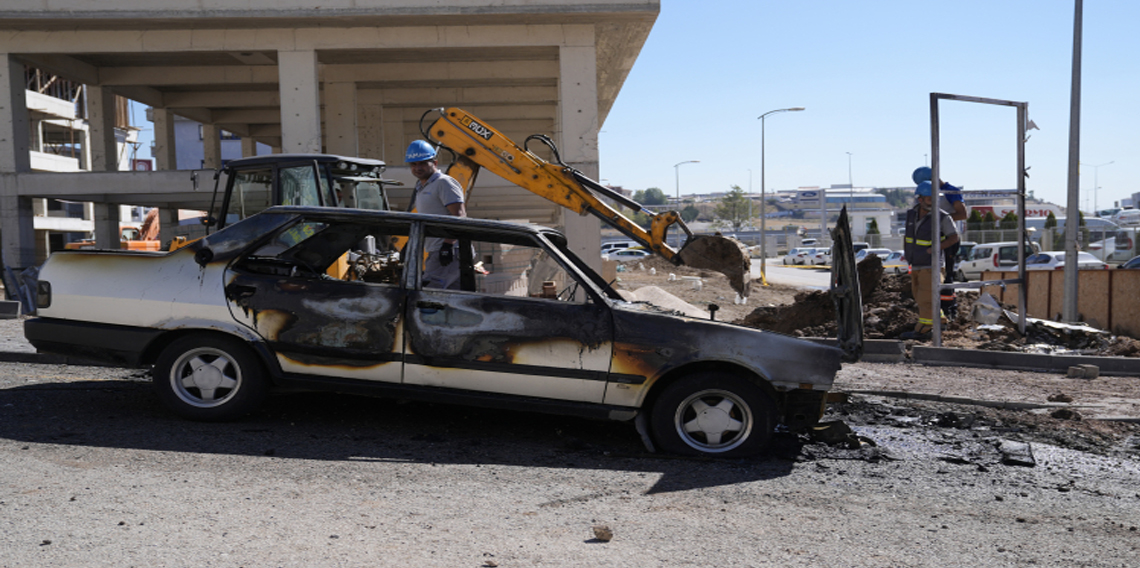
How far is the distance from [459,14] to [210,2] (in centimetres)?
465

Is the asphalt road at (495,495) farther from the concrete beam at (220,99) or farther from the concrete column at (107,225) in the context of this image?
the concrete column at (107,225)

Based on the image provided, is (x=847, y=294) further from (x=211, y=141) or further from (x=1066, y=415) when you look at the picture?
(x=211, y=141)

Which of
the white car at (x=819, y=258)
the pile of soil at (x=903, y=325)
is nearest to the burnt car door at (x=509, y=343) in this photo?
the pile of soil at (x=903, y=325)

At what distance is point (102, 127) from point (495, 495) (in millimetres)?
23524

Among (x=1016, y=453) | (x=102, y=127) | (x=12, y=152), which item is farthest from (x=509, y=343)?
(x=102, y=127)

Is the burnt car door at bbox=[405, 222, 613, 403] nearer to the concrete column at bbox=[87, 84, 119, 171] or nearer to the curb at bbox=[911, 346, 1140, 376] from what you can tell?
the curb at bbox=[911, 346, 1140, 376]

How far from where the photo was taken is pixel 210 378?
17.7 feet

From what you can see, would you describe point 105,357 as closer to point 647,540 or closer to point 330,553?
point 330,553

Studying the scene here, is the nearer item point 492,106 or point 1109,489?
point 1109,489

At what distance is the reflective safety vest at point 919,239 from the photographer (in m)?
10.3

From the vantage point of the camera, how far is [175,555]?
3387 mm

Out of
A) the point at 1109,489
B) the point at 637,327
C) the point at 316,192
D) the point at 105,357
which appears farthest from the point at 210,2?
the point at 1109,489

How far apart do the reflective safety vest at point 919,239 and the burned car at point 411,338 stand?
577 centimetres

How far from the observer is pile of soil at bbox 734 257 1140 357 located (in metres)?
10.7
